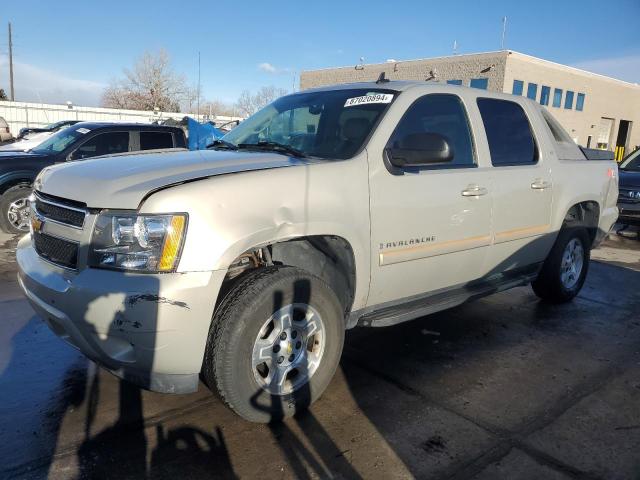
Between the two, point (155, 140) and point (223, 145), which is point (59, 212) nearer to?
point (223, 145)

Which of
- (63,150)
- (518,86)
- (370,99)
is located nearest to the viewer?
(370,99)

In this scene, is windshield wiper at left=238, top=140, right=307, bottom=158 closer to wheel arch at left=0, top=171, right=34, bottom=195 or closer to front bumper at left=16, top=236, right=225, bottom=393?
front bumper at left=16, top=236, right=225, bottom=393

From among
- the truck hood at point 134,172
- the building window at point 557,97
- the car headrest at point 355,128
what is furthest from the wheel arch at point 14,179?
the building window at point 557,97

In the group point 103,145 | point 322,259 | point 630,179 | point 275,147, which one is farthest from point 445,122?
point 630,179

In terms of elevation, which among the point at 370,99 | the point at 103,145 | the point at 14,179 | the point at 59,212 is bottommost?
the point at 14,179

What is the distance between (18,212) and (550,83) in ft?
134

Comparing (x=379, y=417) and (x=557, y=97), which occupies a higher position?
(x=557, y=97)

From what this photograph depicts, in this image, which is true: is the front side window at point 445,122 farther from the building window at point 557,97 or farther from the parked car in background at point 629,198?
the building window at point 557,97

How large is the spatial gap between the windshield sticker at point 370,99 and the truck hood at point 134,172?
77 centimetres

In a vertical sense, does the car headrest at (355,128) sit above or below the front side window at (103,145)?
above

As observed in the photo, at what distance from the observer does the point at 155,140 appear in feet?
29.7

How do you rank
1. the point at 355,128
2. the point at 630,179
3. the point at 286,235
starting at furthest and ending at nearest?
the point at 630,179 → the point at 355,128 → the point at 286,235

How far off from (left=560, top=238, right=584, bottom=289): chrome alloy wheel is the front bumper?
4.02 meters

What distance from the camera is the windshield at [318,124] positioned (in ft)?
11.6
